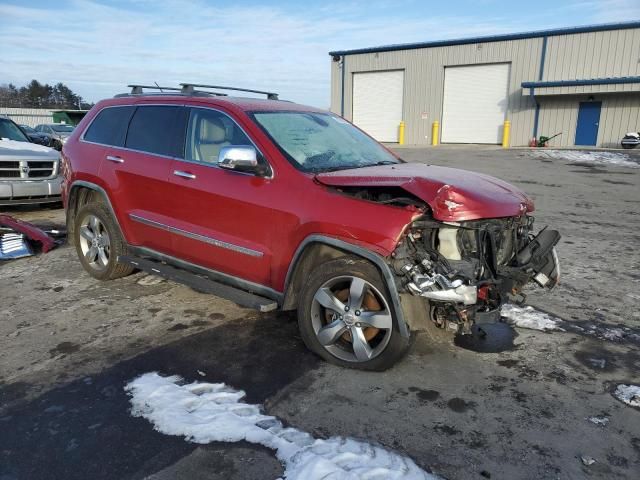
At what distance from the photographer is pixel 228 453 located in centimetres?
267

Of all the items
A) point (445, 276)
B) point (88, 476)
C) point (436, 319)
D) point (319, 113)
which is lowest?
point (88, 476)

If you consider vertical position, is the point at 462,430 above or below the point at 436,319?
below

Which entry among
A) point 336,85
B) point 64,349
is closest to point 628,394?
point 64,349

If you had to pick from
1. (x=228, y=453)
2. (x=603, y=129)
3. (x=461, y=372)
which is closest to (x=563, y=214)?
(x=461, y=372)

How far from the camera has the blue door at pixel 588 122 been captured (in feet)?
89.0

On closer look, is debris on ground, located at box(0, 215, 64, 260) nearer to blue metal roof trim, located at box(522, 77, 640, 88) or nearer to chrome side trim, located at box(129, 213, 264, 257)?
chrome side trim, located at box(129, 213, 264, 257)

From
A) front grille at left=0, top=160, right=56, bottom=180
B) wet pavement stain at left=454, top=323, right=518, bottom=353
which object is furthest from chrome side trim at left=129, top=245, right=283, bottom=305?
front grille at left=0, top=160, right=56, bottom=180

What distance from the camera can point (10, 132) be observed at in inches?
425

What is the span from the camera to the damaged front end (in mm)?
3193

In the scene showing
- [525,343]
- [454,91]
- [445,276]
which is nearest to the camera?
[445,276]

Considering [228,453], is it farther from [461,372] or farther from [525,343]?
[525,343]

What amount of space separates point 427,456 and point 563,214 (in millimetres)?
8188

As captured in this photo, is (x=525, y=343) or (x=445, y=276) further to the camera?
(x=525, y=343)

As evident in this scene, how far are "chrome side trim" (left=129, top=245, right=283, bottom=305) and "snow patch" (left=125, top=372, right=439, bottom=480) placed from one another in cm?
84
